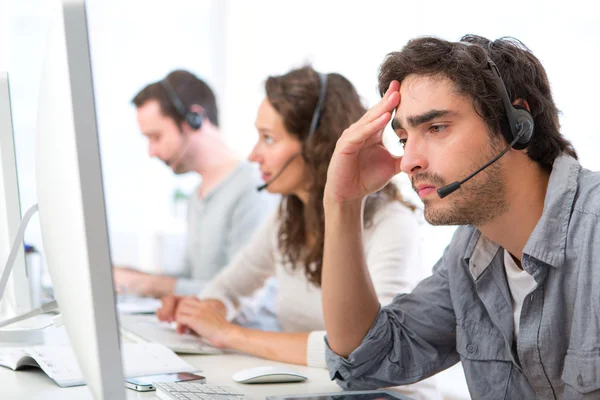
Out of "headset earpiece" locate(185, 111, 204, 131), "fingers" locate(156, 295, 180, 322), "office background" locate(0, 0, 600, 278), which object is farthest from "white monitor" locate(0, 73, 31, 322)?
"office background" locate(0, 0, 600, 278)

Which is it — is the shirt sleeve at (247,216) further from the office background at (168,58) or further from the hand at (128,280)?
the office background at (168,58)

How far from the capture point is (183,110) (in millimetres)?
2789

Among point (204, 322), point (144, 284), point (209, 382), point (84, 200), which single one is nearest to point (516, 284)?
point (209, 382)

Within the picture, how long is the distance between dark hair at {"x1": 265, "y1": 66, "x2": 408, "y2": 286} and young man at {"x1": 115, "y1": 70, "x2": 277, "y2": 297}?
73cm

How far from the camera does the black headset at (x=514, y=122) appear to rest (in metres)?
1.10

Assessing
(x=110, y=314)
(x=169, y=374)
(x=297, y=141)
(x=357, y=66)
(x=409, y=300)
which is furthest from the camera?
(x=357, y=66)

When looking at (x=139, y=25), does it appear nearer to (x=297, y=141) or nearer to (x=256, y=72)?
(x=256, y=72)

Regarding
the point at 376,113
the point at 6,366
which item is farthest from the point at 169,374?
the point at 376,113

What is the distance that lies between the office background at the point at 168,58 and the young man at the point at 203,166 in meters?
0.68

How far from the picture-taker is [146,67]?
4.15 metres

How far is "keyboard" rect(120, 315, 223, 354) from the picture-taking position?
4.73 ft

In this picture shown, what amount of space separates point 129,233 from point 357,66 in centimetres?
171

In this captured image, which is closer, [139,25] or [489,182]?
[489,182]

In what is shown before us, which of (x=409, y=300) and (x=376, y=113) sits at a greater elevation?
(x=376, y=113)
